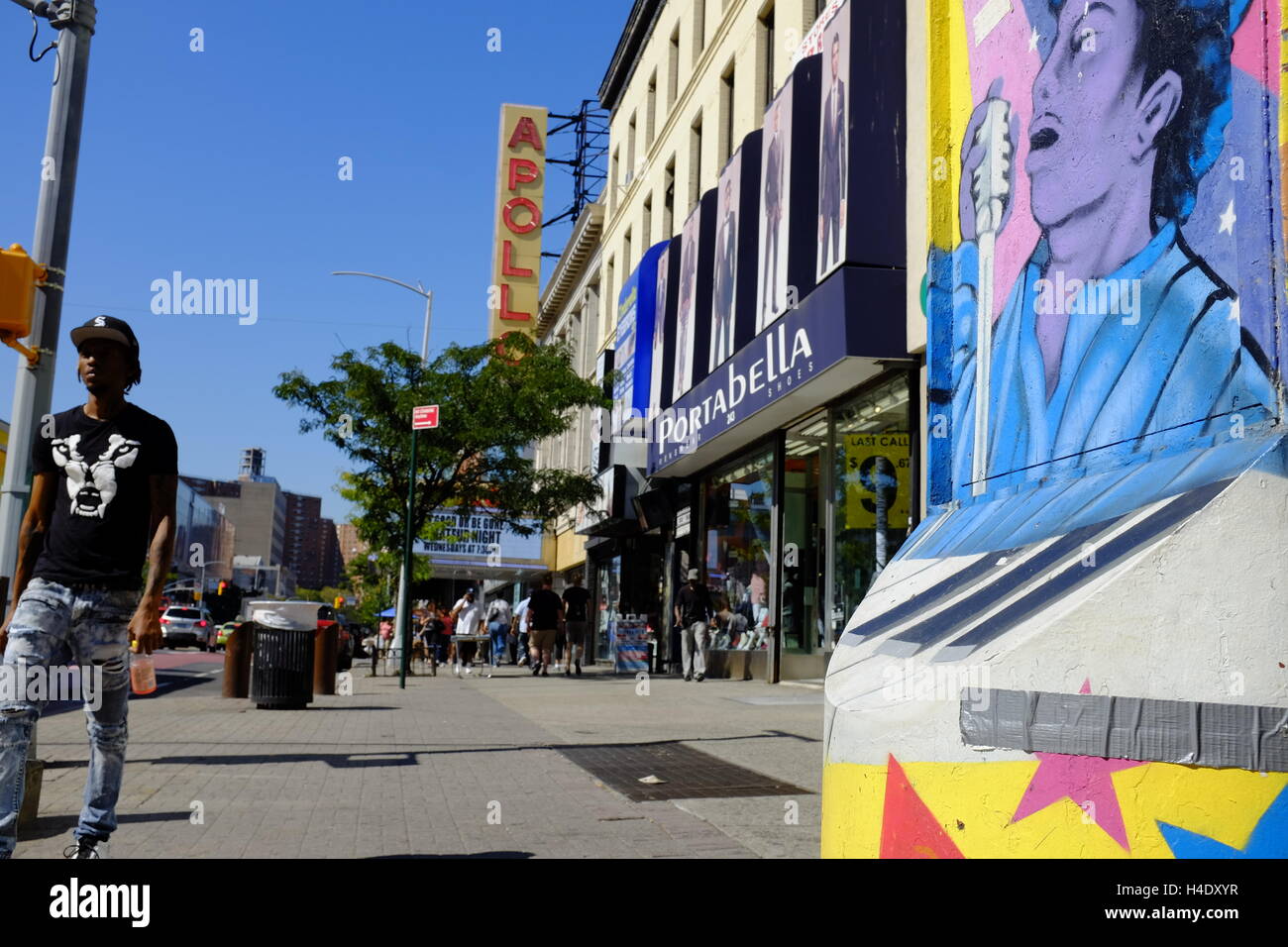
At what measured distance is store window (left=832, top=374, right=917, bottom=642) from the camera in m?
13.9

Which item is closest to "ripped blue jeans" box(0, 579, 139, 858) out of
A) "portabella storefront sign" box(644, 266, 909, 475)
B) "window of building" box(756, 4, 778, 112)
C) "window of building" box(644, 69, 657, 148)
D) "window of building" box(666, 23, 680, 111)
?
Answer: "portabella storefront sign" box(644, 266, 909, 475)

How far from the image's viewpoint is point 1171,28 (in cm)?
512

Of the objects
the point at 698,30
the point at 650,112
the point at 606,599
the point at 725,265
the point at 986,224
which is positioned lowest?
the point at 606,599

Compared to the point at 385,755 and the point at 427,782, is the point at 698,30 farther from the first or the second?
the point at 427,782

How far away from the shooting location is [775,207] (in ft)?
52.2

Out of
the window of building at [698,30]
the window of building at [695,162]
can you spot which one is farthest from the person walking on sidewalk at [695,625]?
the window of building at [698,30]

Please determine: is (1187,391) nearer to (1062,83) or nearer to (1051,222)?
(1051,222)

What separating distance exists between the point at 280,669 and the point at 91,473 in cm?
919

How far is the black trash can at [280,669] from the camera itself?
13.5 metres

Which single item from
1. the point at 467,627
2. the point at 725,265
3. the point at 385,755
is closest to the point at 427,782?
the point at 385,755

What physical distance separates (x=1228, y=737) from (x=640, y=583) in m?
24.2

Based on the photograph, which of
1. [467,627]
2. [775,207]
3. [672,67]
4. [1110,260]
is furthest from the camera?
[672,67]

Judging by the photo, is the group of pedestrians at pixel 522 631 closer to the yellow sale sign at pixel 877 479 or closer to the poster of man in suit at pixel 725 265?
the poster of man in suit at pixel 725 265
